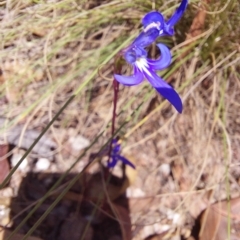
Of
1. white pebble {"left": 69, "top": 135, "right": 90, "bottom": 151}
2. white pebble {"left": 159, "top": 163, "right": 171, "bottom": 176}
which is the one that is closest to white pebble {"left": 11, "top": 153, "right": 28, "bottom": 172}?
white pebble {"left": 69, "top": 135, "right": 90, "bottom": 151}

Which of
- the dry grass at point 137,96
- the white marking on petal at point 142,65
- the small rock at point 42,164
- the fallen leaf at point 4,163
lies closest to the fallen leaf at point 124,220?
the dry grass at point 137,96

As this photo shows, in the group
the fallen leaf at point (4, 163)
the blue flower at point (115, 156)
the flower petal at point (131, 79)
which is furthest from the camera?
the fallen leaf at point (4, 163)

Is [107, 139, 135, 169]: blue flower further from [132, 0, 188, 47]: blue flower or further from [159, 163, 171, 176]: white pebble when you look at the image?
[132, 0, 188, 47]: blue flower

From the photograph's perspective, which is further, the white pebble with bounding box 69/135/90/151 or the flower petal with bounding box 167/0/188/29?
the white pebble with bounding box 69/135/90/151

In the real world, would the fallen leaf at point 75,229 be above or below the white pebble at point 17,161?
below

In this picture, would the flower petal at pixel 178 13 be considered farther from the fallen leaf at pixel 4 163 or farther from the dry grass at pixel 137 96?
the fallen leaf at pixel 4 163

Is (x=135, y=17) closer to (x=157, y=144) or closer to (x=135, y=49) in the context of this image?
(x=157, y=144)

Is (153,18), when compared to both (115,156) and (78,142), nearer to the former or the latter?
(115,156)
